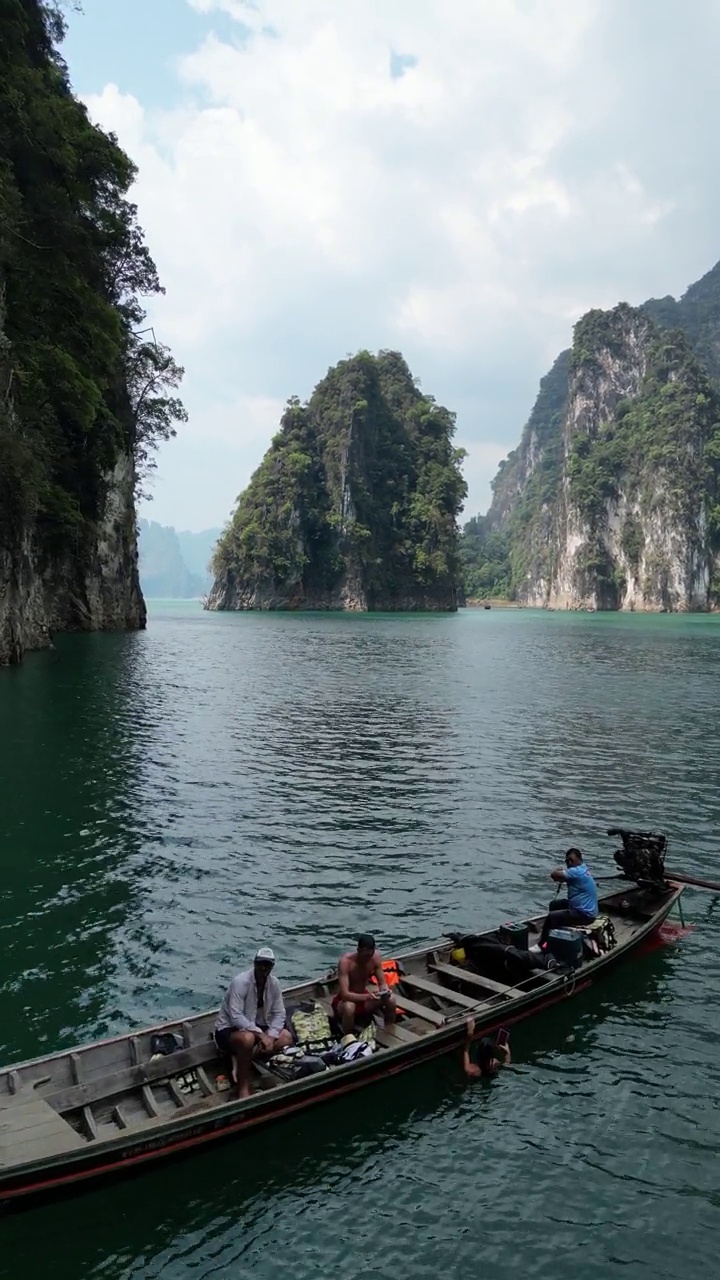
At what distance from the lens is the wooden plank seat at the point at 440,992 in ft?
29.5

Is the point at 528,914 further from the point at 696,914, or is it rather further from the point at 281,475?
the point at 281,475

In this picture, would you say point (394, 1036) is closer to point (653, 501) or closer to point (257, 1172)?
point (257, 1172)

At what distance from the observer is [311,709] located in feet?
99.2

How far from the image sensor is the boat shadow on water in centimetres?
600

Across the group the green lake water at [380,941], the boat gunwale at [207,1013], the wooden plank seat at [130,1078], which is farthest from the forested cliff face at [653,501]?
the wooden plank seat at [130,1078]

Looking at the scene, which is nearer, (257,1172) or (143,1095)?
(257,1172)

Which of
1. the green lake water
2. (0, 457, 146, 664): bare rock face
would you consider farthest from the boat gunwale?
(0, 457, 146, 664): bare rock face

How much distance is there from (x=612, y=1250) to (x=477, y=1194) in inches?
41.7

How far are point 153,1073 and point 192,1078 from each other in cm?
37

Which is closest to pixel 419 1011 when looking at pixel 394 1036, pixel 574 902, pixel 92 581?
pixel 394 1036

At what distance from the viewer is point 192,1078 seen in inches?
300

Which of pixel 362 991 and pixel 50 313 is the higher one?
pixel 50 313

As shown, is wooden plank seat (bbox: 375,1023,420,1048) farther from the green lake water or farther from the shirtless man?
the green lake water

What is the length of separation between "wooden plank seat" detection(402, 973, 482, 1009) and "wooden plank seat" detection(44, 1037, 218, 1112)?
8.18 feet
